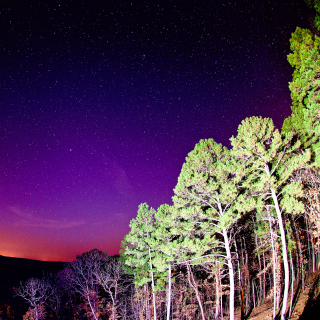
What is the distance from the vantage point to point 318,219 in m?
9.33

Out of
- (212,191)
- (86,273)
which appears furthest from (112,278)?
(212,191)

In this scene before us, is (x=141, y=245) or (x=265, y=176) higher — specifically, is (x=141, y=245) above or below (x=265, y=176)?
below

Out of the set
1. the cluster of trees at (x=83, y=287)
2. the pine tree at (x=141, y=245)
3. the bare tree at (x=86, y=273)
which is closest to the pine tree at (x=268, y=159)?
the pine tree at (x=141, y=245)

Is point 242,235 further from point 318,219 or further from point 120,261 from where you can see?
point 120,261

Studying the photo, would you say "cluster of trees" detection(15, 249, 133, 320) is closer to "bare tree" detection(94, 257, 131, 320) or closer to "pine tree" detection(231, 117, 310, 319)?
"bare tree" detection(94, 257, 131, 320)

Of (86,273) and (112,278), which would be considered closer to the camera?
(112,278)

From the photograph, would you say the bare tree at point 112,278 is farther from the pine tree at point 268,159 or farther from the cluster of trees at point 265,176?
the pine tree at point 268,159

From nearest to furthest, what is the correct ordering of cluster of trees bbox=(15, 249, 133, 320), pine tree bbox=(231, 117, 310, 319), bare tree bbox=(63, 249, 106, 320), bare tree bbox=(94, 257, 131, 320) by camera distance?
pine tree bbox=(231, 117, 310, 319)
bare tree bbox=(94, 257, 131, 320)
cluster of trees bbox=(15, 249, 133, 320)
bare tree bbox=(63, 249, 106, 320)

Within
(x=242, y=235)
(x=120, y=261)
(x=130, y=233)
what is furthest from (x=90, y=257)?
(x=242, y=235)

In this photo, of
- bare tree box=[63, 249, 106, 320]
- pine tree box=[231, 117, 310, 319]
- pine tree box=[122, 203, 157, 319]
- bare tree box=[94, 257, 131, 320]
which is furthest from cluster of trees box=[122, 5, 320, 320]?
bare tree box=[63, 249, 106, 320]

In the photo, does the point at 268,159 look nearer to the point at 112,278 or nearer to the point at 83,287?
the point at 112,278

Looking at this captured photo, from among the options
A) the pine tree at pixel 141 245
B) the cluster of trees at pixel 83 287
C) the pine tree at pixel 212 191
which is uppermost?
the pine tree at pixel 212 191

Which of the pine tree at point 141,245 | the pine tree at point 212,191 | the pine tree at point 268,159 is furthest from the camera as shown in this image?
the pine tree at point 141,245

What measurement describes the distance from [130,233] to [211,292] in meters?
13.6
